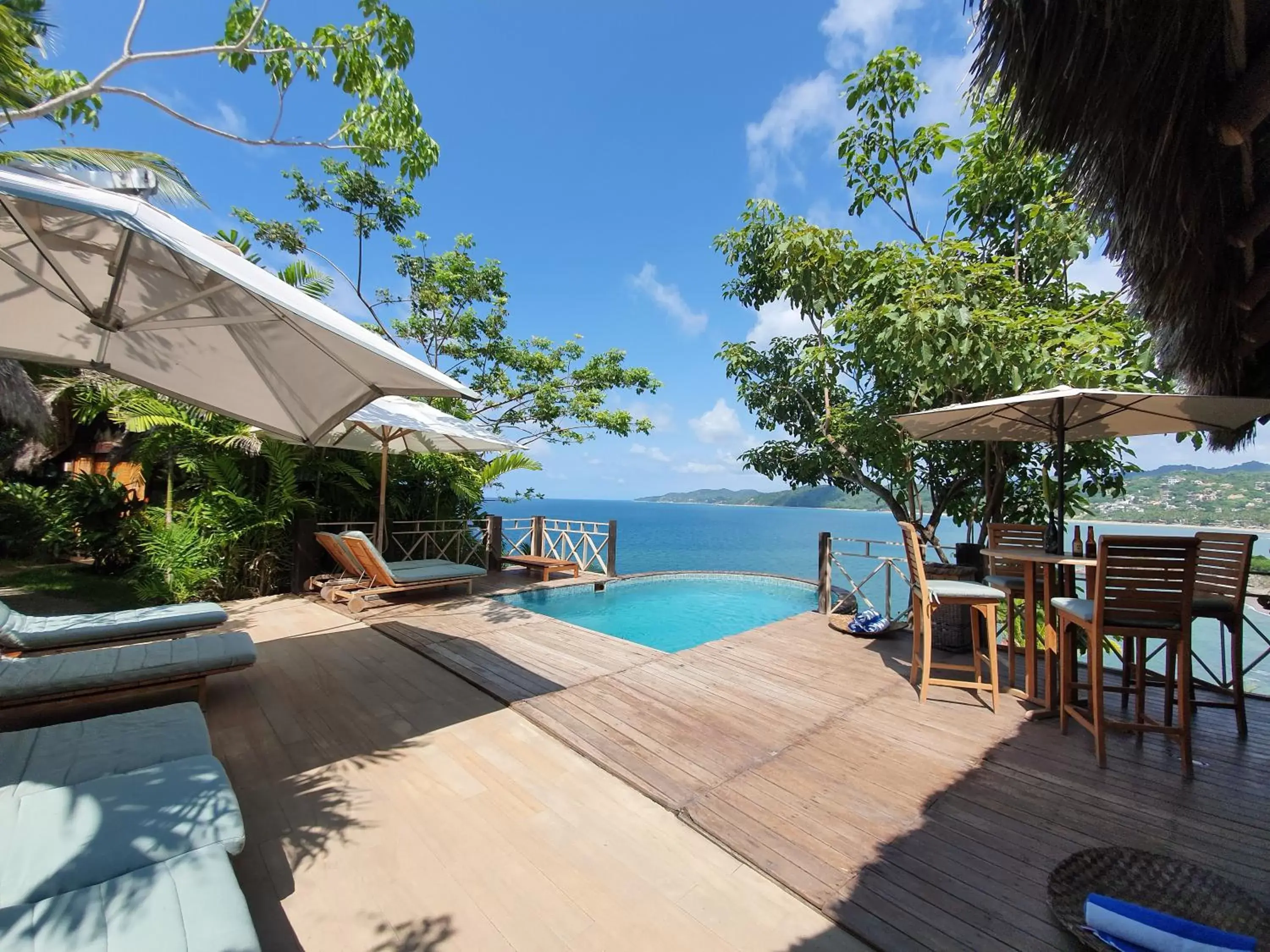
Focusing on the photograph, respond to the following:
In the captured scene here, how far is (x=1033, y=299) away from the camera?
234 inches

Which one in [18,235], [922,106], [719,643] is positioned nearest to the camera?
[18,235]

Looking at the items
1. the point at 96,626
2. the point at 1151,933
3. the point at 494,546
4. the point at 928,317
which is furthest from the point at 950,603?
the point at 494,546

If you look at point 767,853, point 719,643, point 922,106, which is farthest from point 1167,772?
point 922,106

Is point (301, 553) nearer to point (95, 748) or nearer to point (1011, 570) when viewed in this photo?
point (95, 748)

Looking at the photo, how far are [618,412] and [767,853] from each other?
12.3m

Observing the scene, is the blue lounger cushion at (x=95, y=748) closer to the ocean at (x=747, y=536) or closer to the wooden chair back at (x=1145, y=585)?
the wooden chair back at (x=1145, y=585)

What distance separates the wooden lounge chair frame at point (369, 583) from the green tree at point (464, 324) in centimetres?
567

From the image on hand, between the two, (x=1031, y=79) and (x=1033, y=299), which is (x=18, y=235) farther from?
(x=1033, y=299)

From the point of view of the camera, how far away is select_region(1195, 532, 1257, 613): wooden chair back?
10.0 ft

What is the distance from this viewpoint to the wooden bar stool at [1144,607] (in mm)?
2682

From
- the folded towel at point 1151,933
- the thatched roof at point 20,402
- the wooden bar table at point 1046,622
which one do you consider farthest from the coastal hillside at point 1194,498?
the thatched roof at point 20,402

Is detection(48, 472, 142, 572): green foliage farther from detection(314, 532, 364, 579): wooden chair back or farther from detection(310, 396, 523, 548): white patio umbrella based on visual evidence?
detection(310, 396, 523, 548): white patio umbrella

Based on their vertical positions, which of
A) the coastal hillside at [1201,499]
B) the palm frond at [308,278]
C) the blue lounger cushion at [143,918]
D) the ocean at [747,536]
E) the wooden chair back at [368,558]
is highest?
the palm frond at [308,278]

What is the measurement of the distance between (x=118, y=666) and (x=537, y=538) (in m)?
8.40
